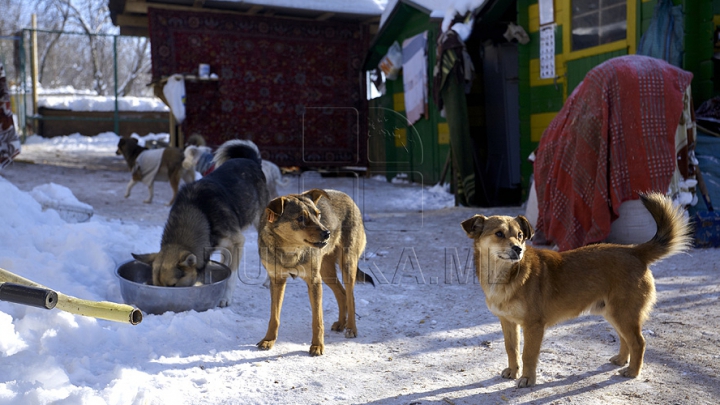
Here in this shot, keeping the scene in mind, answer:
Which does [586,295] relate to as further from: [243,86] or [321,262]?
[243,86]

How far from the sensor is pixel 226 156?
629 cm

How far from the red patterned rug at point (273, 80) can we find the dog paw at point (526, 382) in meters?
12.0

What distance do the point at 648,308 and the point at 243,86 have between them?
1248 centimetres

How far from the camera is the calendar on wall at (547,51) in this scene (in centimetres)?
910

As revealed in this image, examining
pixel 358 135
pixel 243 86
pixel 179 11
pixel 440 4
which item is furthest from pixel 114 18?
pixel 440 4

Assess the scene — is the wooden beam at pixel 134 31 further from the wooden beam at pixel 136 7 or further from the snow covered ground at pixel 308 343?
the snow covered ground at pixel 308 343

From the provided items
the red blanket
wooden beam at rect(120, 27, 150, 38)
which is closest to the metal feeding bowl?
the red blanket

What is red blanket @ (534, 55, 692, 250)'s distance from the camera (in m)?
5.95

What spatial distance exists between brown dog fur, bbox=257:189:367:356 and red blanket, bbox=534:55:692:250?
9.68ft

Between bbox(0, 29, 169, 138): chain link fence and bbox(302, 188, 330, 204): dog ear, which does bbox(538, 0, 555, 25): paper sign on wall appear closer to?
bbox(302, 188, 330, 204): dog ear

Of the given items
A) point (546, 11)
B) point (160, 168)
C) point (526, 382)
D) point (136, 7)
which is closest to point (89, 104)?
point (136, 7)

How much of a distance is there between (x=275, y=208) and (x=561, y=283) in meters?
1.69

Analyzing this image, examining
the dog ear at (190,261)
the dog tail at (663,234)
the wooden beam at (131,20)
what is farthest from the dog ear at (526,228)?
the wooden beam at (131,20)

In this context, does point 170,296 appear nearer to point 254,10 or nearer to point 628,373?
point 628,373
